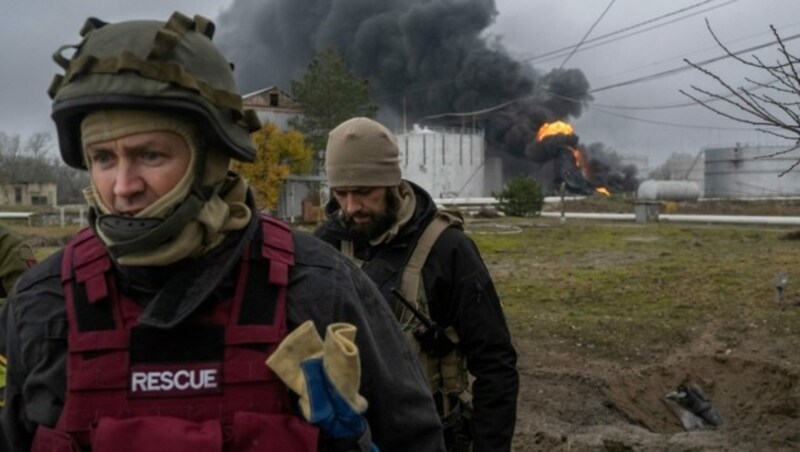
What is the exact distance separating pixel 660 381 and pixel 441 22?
220 ft

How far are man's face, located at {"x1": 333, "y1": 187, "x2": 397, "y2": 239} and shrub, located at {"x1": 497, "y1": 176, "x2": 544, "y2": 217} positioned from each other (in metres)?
28.0

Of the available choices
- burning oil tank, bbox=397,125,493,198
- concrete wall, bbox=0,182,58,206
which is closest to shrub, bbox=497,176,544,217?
burning oil tank, bbox=397,125,493,198

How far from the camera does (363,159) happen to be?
9.57ft

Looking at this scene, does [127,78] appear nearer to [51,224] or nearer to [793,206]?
[51,224]

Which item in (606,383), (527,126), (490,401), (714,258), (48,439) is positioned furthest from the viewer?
(527,126)

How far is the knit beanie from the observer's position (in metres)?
2.92

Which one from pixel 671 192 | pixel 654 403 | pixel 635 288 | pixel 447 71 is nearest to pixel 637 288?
pixel 635 288

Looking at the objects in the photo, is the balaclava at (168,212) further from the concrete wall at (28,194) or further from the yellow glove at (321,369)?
the concrete wall at (28,194)

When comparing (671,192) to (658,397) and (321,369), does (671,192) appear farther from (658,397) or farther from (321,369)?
Result: (321,369)

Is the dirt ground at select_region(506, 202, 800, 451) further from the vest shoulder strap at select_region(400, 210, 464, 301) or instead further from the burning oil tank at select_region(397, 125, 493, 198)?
the burning oil tank at select_region(397, 125, 493, 198)

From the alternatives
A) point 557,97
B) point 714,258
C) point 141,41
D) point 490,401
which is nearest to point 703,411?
point 490,401

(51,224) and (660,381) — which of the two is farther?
(51,224)

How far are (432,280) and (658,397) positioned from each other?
4673mm

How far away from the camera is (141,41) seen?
151 centimetres
